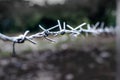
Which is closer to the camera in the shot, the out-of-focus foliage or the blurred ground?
the out-of-focus foliage

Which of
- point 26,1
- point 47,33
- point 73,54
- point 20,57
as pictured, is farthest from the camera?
point 73,54

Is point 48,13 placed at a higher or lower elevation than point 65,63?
higher

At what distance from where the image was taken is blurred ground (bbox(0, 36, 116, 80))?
6.23 ft

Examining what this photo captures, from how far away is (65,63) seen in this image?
204 cm

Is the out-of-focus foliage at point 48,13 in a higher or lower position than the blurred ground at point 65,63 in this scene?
higher

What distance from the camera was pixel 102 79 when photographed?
2057 mm

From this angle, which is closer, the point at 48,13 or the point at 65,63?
the point at 48,13

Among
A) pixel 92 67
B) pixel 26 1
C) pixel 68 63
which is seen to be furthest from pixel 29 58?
pixel 26 1

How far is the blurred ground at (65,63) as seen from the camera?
1897 millimetres

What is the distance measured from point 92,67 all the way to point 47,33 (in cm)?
168

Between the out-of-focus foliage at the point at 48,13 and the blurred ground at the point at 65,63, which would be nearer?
the out-of-focus foliage at the point at 48,13

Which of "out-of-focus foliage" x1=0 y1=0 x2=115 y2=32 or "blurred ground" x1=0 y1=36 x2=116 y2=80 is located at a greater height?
"out-of-focus foliage" x1=0 y1=0 x2=115 y2=32

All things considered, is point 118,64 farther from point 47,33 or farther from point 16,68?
point 47,33

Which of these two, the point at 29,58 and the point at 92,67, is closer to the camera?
the point at 29,58
